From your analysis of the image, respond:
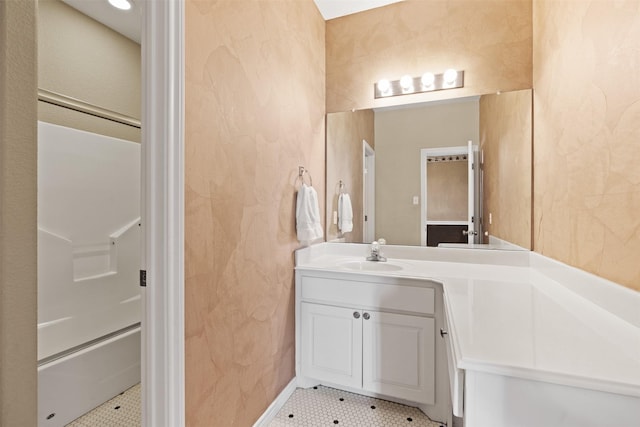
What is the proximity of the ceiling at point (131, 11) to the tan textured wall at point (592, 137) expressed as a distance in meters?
1.19

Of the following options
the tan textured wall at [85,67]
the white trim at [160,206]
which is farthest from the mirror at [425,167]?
the tan textured wall at [85,67]

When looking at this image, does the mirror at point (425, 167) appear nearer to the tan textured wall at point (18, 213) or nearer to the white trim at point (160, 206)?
the white trim at point (160, 206)

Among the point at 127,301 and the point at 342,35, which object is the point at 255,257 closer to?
the point at 127,301

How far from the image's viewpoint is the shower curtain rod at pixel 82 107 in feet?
5.67

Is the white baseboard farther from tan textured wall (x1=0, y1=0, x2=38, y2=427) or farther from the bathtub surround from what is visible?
tan textured wall (x1=0, y1=0, x2=38, y2=427)

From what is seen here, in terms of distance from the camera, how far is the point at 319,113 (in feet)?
7.47

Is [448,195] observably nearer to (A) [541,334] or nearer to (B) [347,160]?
(B) [347,160]

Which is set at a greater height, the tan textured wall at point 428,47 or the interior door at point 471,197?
the tan textured wall at point 428,47

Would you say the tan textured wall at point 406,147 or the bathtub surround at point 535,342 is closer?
the bathtub surround at point 535,342

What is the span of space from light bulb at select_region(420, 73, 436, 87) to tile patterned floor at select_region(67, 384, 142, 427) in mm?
2711

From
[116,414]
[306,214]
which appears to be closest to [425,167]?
[306,214]

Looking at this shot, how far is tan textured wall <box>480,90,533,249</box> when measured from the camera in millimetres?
1817

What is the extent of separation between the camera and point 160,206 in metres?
1.03

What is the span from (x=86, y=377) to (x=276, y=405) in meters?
1.12
